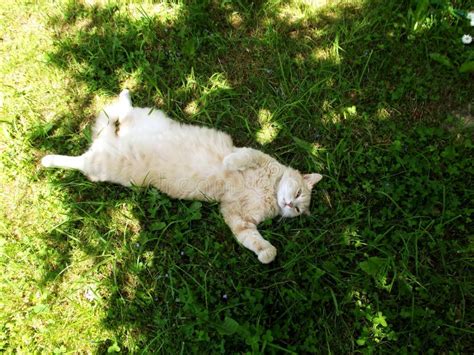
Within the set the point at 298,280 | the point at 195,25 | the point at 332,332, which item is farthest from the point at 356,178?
the point at 195,25

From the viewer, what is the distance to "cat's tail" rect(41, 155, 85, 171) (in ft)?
11.0

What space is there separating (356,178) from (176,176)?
6.15 ft

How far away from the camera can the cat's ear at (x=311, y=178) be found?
330cm

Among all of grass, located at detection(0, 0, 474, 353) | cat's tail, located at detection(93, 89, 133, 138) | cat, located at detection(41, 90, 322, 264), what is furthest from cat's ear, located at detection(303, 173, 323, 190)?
cat's tail, located at detection(93, 89, 133, 138)

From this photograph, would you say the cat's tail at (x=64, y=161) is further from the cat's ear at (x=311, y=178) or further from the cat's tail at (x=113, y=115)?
the cat's ear at (x=311, y=178)

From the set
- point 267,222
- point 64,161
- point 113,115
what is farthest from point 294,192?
point 64,161

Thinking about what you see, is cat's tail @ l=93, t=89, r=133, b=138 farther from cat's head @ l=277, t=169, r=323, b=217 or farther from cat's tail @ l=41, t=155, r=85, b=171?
cat's head @ l=277, t=169, r=323, b=217

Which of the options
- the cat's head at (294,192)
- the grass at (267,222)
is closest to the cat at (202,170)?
the cat's head at (294,192)

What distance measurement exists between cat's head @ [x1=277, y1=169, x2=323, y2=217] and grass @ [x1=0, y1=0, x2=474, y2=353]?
0.15 m

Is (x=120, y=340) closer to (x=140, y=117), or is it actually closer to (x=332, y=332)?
(x=332, y=332)

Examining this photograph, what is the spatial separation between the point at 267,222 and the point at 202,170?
836 mm

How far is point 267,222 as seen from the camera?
3.29m

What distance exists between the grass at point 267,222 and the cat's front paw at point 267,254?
19 cm

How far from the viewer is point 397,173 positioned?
→ 133 inches
